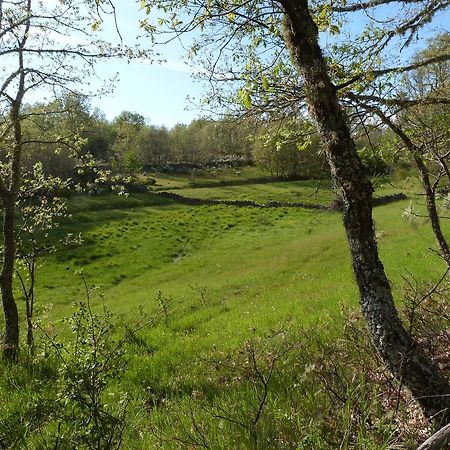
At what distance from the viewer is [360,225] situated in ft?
12.4

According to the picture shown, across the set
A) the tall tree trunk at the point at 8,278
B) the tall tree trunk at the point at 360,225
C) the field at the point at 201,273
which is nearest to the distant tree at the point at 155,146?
the field at the point at 201,273

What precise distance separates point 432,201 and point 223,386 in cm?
459

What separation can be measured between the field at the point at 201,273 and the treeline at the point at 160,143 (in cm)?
138

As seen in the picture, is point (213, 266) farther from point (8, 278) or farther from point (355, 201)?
point (355, 201)

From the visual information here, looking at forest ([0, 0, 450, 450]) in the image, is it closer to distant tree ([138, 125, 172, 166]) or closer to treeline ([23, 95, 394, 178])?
treeline ([23, 95, 394, 178])

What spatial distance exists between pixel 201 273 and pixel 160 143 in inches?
3711

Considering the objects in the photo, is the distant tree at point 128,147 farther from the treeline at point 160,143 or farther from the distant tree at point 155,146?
the distant tree at point 155,146

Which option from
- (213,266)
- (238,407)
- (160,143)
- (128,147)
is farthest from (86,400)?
(160,143)

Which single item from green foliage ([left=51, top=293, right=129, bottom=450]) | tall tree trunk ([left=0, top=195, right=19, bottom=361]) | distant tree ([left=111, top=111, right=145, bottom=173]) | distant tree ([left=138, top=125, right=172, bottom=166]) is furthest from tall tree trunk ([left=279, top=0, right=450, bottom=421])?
distant tree ([left=138, top=125, right=172, bottom=166])

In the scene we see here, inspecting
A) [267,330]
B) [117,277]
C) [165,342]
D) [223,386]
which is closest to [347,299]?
[267,330]

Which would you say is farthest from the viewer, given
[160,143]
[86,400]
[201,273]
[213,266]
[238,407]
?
[160,143]

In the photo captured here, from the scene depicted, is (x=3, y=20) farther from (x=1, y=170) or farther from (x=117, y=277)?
(x=117, y=277)

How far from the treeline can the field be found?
4.53 ft

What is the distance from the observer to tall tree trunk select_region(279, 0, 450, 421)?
11.8ft
